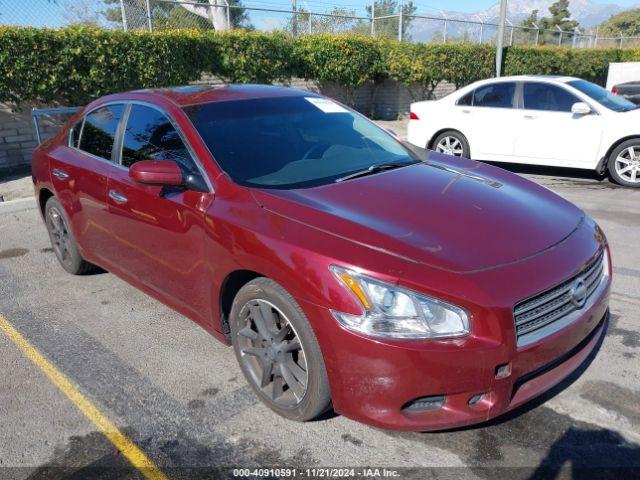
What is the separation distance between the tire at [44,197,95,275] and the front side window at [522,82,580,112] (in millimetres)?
6744

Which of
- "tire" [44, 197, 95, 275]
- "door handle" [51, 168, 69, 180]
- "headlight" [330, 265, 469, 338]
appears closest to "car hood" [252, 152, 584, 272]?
"headlight" [330, 265, 469, 338]

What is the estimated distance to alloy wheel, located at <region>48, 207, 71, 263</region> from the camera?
4812 mm

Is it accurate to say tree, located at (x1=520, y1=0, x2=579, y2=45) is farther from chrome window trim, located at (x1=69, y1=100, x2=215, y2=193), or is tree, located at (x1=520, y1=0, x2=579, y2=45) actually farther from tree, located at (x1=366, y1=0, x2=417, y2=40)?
chrome window trim, located at (x1=69, y1=100, x2=215, y2=193)

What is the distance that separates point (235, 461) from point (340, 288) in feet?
3.26

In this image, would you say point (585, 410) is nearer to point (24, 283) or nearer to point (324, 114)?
point (324, 114)

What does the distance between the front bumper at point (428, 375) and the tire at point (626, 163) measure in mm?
6246

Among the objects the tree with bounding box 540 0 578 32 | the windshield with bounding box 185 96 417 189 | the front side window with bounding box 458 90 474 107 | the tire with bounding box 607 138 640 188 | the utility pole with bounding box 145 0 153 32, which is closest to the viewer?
the windshield with bounding box 185 96 417 189

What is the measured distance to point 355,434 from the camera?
2721mm

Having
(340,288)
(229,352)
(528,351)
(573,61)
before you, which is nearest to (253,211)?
(340,288)

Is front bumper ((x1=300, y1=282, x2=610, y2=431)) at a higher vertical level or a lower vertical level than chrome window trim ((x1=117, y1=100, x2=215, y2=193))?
lower

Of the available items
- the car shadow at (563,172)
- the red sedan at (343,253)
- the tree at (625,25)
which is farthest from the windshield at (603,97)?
the tree at (625,25)

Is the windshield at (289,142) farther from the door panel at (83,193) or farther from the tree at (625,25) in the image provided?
the tree at (625,25)

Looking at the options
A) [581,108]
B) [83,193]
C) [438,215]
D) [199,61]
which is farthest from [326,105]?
[199,61]

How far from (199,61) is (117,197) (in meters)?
8.78
